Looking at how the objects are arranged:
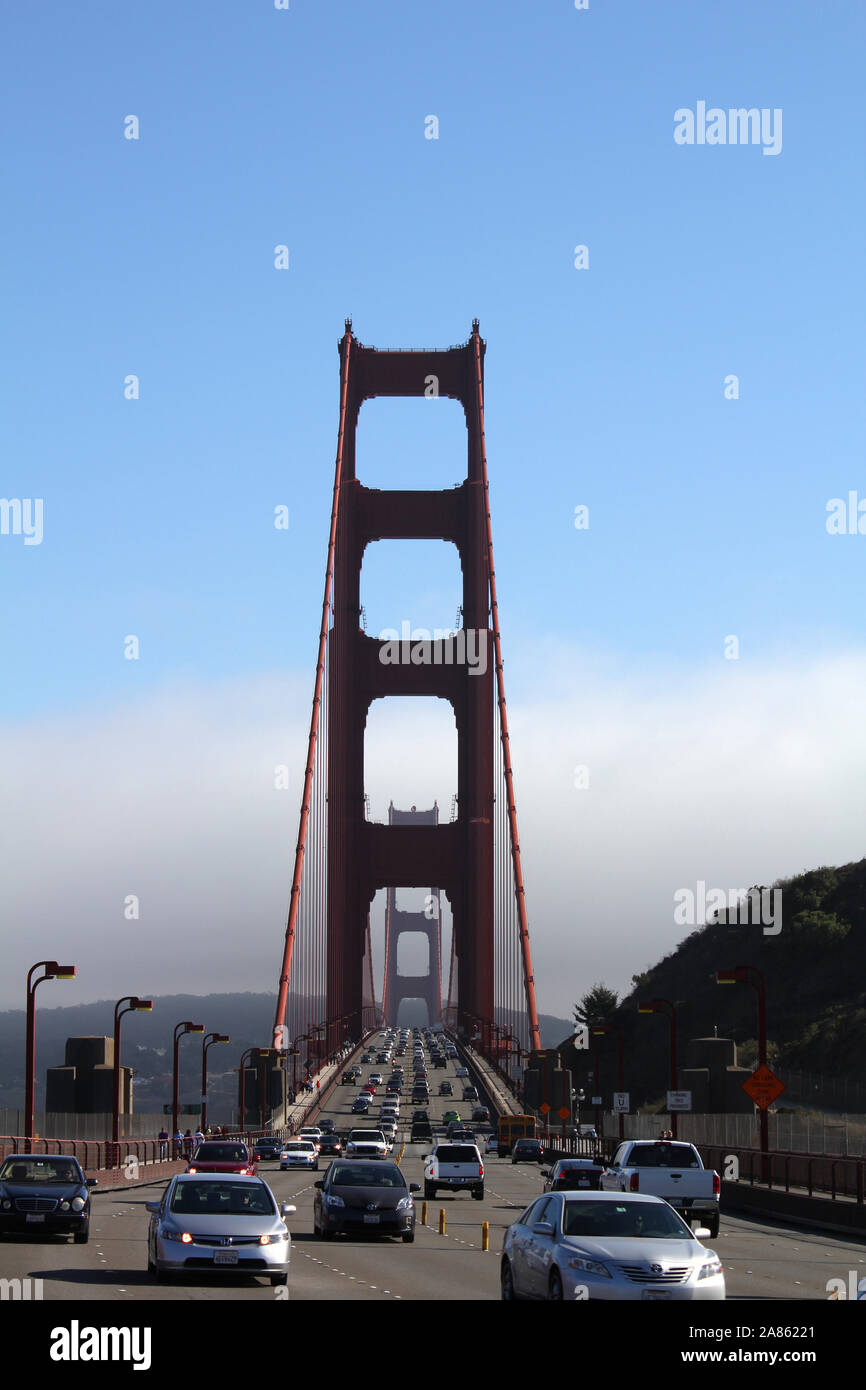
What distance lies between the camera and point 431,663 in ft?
364

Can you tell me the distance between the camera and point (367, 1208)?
25.0 meters

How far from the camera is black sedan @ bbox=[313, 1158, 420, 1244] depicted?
81.6 feet

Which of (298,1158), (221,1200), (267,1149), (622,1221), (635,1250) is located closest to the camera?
(635,1250)

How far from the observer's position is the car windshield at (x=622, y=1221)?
1470 centimetres

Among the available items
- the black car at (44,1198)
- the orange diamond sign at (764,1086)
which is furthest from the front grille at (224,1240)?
the orange diamond sign at (764,1086)

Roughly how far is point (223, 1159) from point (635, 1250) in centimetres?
2227

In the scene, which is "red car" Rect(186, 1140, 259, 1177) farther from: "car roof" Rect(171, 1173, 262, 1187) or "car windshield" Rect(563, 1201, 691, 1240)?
"car windshield" Rect(563, 1201, 691, 1240)

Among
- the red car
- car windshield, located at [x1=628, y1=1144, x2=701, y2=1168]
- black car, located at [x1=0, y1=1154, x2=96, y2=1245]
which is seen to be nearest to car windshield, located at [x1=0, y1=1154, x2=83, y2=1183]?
black car, located at [x1=0, y1=1154, x2=96, y2=1245]

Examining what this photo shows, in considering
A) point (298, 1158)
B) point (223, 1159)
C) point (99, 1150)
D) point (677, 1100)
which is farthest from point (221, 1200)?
point (298, 1158)

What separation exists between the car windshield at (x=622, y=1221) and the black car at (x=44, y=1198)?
34.9 ft

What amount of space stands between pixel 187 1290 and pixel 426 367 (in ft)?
325

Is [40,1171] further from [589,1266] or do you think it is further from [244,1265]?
[589,1266]
